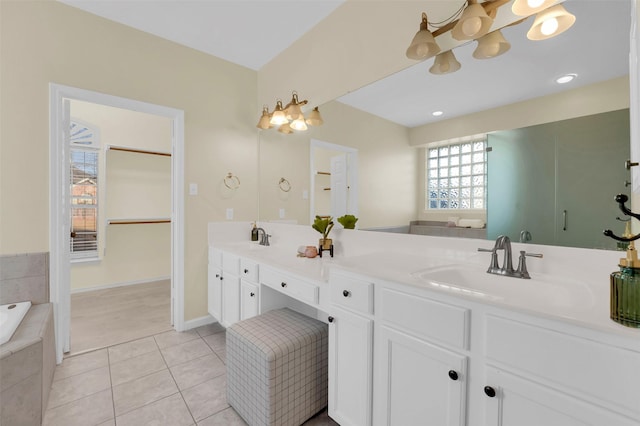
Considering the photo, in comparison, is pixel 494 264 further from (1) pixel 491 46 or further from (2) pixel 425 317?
(1) pixel 491 46

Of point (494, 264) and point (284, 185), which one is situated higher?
point (284, 185)

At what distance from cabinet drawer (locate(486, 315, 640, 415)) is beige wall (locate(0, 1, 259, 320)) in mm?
2673

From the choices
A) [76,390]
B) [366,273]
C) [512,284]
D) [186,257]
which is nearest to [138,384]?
[76,390]

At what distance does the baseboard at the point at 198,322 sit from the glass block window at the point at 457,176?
2432 millimetres

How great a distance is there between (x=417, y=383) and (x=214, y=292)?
214 cm

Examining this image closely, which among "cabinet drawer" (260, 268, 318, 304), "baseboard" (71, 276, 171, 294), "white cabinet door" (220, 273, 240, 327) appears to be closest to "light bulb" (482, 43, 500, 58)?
"cabinet drawer" (260, 268, 318, 304)

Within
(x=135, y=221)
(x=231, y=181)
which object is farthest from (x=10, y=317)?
(x=135, y=221)

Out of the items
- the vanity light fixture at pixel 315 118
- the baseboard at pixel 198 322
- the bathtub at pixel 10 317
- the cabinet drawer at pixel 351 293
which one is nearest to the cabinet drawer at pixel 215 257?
the baseboard at pixel 198 322

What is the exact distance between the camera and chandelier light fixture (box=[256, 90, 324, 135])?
2.46 m

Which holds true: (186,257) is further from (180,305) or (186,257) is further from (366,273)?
(366,273)

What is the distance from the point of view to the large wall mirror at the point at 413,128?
3.73ft

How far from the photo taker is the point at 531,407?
Answer: 86 centimetres

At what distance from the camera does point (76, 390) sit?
186cm

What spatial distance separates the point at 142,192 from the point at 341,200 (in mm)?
3583
